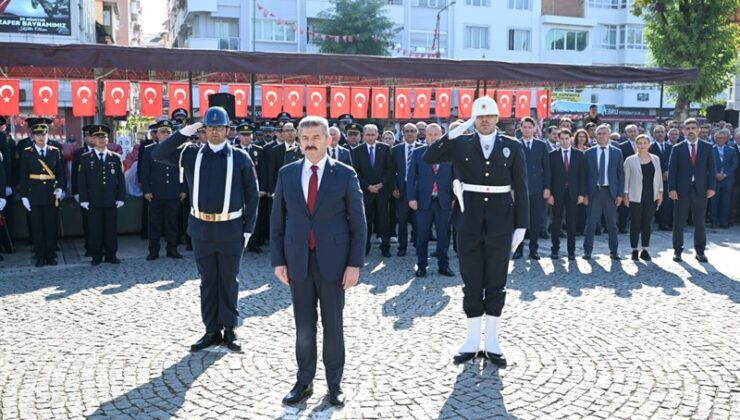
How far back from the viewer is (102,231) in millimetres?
10602

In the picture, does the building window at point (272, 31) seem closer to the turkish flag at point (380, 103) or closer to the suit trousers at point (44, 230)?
the turkish flag at point (380, 103)

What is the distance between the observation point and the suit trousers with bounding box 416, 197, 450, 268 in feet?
31.7

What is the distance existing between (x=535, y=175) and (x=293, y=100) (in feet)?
27.0

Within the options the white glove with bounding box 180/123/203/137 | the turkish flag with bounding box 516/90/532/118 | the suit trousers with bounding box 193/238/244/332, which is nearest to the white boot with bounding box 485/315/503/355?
the suit trousers with bounding box 193/238/244/332

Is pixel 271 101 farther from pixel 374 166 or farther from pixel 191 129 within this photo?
pixel 191 129

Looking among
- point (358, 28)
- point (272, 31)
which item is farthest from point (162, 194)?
point (272, 31)

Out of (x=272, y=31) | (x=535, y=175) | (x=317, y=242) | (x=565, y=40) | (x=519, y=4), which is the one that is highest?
(x=519, y=4)

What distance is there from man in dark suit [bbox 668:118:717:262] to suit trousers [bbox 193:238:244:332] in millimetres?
7428

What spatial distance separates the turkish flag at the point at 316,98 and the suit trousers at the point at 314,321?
42.4ft

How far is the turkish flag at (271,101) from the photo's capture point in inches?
688

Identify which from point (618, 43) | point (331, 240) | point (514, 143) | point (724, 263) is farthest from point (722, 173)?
point (618, 43)

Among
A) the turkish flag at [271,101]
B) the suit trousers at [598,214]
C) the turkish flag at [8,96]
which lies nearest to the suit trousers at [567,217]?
the suit trousers at [598,214]

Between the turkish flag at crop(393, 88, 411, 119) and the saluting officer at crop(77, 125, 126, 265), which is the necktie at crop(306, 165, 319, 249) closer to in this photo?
the saluting officer at crop(77, 125, 126, 265)

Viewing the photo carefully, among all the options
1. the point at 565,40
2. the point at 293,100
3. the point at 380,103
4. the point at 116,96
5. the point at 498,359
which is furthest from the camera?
the point at 565,40
